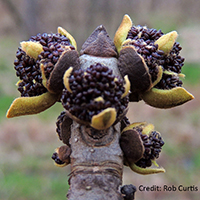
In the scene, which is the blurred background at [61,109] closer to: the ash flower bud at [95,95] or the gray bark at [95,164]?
the gray bark at [95,164]

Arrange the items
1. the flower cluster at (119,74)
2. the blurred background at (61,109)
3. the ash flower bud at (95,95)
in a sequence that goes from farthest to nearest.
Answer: the blurred background at (61,109), the flower cluster at (119,74), the ash flower bud at (95,95)

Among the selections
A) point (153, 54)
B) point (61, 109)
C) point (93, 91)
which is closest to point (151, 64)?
point (153, 54)

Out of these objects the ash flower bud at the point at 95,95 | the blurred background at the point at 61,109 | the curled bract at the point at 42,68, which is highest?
the blurred background at the point at 61,109

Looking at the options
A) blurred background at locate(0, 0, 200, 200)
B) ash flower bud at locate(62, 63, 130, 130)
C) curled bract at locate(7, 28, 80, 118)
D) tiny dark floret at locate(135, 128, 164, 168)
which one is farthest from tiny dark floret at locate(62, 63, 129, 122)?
blurred background at locate(0, 0, 200, 200)

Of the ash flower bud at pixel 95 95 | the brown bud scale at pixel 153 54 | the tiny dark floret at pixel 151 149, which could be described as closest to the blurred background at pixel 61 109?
the tiny dark floret at pixel 151 149

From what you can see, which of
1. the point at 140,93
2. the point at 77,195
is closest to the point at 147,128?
the point at 140,93

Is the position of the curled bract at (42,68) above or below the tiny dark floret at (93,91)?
above

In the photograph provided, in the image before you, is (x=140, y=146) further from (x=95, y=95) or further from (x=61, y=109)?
(x=61, y=109)

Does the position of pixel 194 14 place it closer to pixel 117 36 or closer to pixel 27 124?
pixel 27 124
